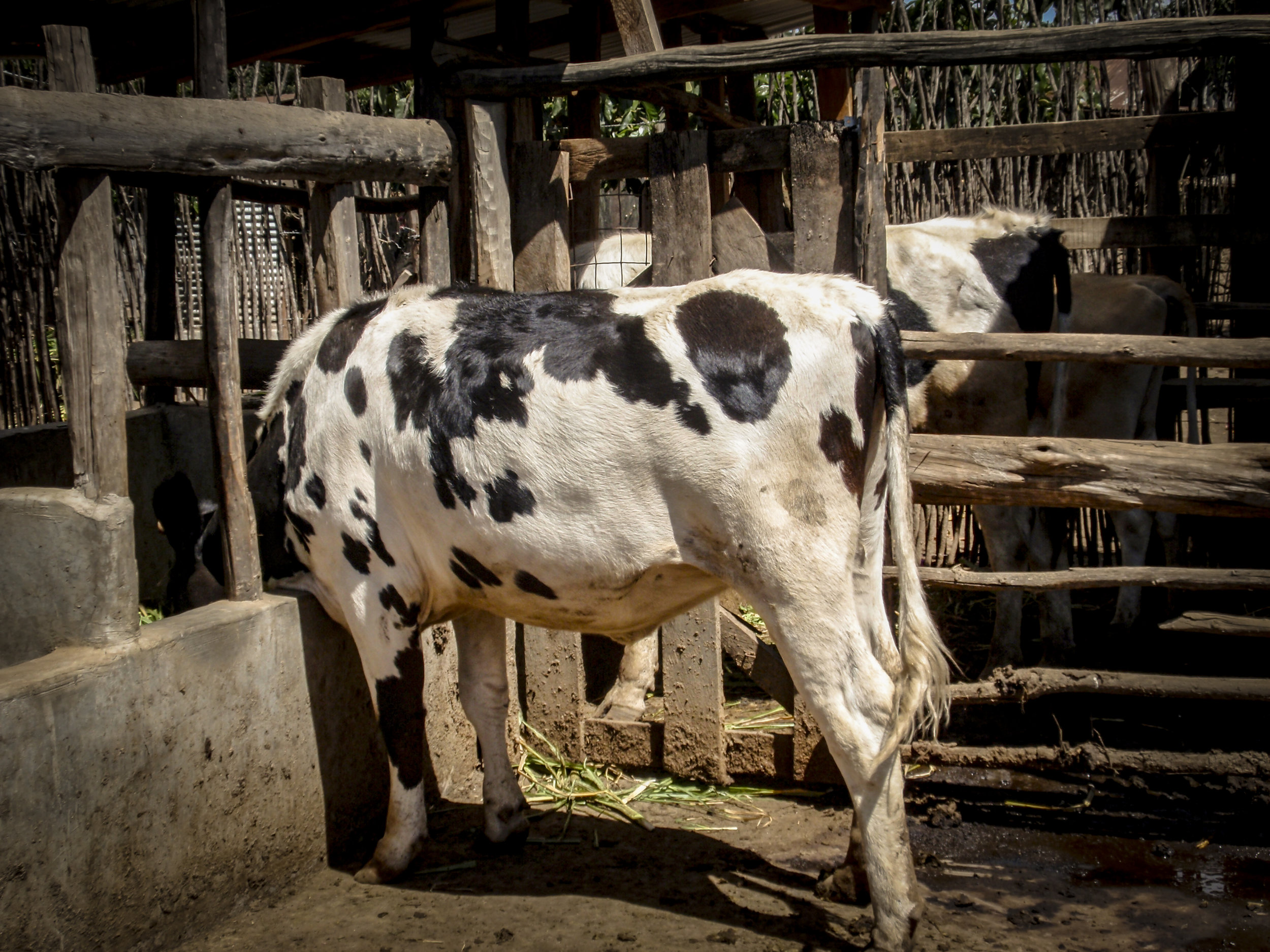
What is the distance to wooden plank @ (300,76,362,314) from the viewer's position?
13.7 ft

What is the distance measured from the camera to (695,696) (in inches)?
180

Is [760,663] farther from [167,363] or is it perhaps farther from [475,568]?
[167,363]

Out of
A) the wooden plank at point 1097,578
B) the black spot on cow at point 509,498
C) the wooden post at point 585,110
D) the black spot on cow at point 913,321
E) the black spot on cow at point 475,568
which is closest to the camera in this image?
the black spot on cow at point 509,498

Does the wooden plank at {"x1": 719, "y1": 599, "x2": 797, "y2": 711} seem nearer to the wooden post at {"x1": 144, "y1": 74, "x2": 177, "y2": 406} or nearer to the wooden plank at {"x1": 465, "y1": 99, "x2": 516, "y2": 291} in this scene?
the wooden plank at {"x1": 465, "y1": 99, "x2": 516, "y2": 291}

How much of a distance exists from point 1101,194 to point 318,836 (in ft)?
24.0

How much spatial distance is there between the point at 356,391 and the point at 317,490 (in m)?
0.39

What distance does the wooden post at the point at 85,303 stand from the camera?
324 cm

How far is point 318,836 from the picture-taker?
3822mm

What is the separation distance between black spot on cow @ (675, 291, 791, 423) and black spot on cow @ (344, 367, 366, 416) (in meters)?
1.18

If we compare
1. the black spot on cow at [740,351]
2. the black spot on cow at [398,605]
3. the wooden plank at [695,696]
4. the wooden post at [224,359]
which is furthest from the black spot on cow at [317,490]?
the wooden plank at [695,696]

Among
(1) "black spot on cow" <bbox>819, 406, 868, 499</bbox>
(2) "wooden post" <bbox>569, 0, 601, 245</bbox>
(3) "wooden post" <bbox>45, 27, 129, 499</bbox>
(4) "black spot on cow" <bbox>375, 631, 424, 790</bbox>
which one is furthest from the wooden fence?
(2) "wooden post" <bbox>569, 0, 601, 245</bbox>

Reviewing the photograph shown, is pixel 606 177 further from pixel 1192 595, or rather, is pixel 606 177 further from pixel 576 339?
pixel 1192 595

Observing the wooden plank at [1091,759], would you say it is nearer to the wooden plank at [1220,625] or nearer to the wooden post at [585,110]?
the wooden plank at [1220,625]

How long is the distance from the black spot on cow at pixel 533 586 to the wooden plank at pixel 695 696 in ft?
3.72
